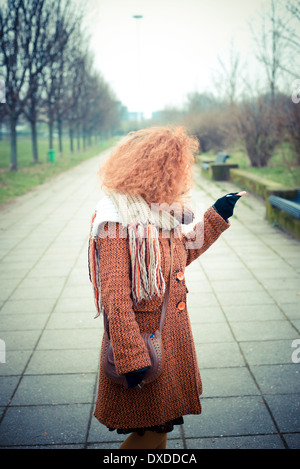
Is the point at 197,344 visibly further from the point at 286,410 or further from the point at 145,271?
the point at 145,271

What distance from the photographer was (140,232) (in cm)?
154

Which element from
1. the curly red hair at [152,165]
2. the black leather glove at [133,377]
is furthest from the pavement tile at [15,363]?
the curly red hair at [152,165]

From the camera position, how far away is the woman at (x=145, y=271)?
1507 mm

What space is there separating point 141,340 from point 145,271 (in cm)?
27

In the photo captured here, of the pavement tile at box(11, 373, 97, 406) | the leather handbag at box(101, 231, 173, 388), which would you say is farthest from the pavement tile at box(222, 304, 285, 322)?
the leather handbag at box(101, 231, 173, 388)

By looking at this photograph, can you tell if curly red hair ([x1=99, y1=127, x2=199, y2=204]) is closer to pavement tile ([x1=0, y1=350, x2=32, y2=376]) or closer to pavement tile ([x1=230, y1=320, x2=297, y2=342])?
pavement tile ([x1=0, y1=350, x2=32, y2=376])

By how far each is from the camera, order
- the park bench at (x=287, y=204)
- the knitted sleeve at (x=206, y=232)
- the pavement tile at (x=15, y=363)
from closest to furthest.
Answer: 1. the knitted sleeve at (x=206, y=232)
2. the pavement tile at (x=15, y=363)
3. the park bench at (x=287, y=204)

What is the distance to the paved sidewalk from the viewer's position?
2346 mm

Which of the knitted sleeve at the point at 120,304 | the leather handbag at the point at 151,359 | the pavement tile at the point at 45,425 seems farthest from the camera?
the pavement tile at the point at 45,425

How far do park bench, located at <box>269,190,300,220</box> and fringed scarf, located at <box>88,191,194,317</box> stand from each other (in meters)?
4.63

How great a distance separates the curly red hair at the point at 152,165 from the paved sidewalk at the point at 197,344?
60.5 inches

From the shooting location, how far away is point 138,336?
1499 millimetres

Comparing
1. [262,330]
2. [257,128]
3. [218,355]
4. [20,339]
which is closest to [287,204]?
[262,330]

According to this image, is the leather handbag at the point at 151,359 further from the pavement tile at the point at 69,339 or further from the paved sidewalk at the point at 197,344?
the pavement tile at the point at 69,339
